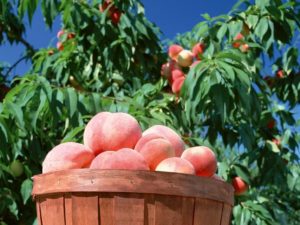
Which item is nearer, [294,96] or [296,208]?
[294,96]

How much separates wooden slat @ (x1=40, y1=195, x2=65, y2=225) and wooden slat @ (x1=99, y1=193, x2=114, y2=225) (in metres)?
0.08

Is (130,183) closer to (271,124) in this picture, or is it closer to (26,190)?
(26,190)

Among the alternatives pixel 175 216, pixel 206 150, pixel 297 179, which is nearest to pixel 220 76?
pixel 206 150

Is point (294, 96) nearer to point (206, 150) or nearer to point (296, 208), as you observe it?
point (206, 150)

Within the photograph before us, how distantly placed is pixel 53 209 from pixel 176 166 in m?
0.22

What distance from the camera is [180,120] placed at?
228cm

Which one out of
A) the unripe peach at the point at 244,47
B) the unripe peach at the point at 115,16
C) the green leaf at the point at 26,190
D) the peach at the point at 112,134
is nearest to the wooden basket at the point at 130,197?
the peach at the point at 112,134

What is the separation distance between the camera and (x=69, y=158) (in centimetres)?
93

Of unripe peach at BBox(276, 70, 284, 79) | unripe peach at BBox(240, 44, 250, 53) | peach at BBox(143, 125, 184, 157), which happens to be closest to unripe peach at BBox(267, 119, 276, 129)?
unripe peach at BBox(276, 70, 284, 79)

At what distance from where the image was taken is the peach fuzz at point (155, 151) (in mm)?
930

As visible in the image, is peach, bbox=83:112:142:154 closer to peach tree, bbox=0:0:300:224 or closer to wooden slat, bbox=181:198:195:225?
wooden slat, bbox=181:198:195:225

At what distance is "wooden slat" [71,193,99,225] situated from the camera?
0.84 meters

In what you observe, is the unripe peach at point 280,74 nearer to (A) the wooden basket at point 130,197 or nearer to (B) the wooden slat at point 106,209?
(A) the wooden basket at point 130,197

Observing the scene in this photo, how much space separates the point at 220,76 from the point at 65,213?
1100mm
